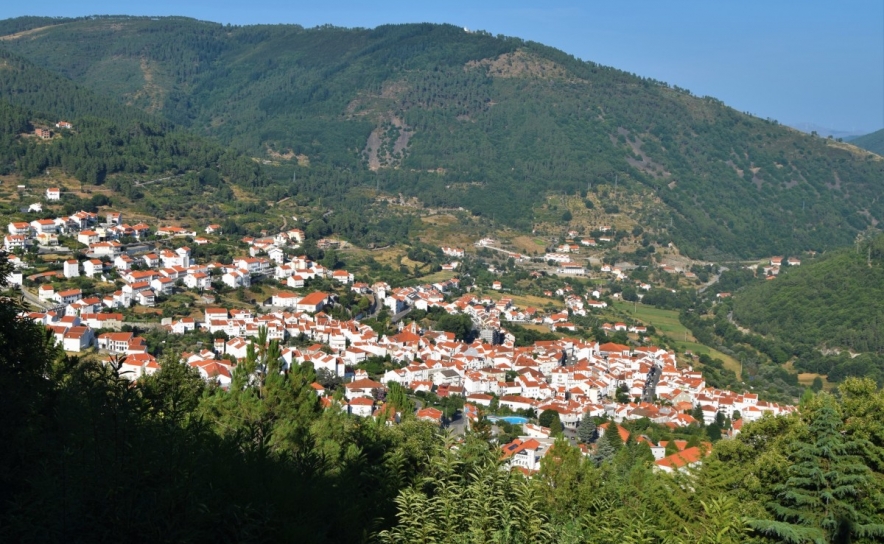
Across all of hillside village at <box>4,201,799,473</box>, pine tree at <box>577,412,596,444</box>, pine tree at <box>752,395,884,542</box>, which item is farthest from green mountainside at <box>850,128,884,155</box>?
pine tree at <box>752,395,884,542</box>

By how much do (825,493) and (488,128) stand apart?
81.9 meters

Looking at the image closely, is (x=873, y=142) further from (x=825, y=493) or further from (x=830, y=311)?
(x=825, y=493)

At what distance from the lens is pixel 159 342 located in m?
27.0

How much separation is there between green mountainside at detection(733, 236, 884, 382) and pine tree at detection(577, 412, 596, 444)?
16.1m

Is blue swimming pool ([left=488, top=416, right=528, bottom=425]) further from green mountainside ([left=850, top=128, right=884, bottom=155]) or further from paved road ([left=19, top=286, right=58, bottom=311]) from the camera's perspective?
green mountainside ([left=850, top=128, right=884, bottom=155])

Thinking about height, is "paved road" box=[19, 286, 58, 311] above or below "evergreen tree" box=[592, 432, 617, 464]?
above

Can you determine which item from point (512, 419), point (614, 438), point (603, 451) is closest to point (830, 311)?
point (512, 419)

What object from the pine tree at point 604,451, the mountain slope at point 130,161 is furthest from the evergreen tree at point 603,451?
the mountain slope at point 130,161

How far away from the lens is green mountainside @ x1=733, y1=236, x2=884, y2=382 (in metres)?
36.5

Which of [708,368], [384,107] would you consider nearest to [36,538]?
[708,368]

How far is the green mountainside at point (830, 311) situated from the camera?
120ft

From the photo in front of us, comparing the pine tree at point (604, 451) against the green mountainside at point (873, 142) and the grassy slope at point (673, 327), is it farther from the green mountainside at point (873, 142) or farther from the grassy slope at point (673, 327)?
the green mountainside at point (873, 142)

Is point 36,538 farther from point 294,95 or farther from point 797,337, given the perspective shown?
point 294,95

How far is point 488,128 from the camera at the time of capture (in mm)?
87875
